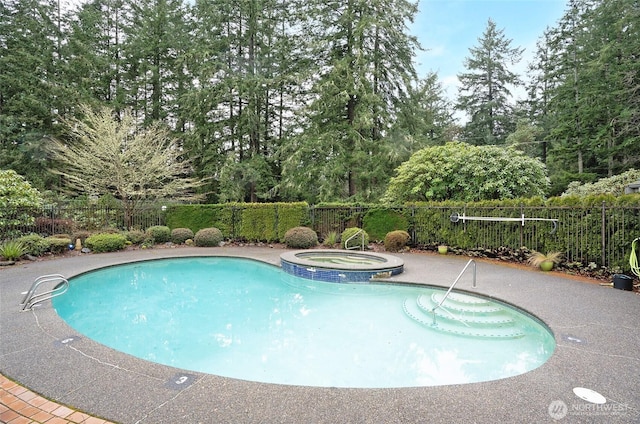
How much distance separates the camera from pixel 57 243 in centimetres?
1040

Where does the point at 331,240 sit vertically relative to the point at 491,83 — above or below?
below

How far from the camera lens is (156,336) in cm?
475

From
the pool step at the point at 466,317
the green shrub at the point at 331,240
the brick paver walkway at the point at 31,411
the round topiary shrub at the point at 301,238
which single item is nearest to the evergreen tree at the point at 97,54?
the round topiary shrub at the point at 301,238

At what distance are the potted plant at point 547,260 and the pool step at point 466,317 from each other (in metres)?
3.34

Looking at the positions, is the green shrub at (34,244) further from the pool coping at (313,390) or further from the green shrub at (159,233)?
the pool coping at (313,390)

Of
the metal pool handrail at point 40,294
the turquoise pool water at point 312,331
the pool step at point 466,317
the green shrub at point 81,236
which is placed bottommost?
the turquoise pool water at point 312,331

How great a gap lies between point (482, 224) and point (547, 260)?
7.18ft

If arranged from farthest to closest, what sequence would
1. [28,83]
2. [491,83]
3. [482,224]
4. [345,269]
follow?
1. [491,83]
2. [28,83]
3. [482,224]
4. [345,269]

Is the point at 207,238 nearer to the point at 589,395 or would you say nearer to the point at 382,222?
the point at 382,222

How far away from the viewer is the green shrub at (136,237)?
41.7 feet

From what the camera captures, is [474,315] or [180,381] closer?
[180,381]

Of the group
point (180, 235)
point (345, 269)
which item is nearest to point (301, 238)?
point (345, 269)

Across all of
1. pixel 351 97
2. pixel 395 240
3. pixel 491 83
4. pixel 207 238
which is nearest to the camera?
pixel 395 240

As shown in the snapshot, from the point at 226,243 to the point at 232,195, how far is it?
471cm
